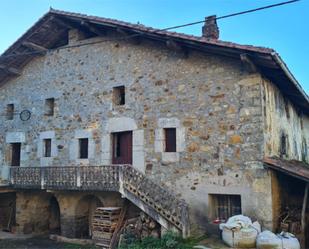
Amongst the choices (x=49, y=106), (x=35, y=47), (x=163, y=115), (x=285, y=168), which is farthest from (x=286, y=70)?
(x=35, y=47)

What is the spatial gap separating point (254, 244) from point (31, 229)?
10451 mm

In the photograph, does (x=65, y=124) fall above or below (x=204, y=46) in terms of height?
below

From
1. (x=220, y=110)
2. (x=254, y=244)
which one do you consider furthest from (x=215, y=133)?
(x=254, y=244)

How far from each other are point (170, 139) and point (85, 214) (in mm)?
5340

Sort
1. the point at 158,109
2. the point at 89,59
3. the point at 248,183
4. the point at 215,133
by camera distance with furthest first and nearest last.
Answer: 1. the point at 89,59
2. the point at 158,109
3. the point at 215,133
4. the point at 248,183

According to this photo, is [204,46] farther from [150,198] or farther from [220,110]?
[150,198]

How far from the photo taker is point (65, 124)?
14086 millimetres

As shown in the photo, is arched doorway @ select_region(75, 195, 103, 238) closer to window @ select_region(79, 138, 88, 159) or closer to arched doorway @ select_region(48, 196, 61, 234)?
window @ select_region(79, 138, 88, 159)

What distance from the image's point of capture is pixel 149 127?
1193 cm

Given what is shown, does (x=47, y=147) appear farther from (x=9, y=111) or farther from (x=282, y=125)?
(x=282, y=125)

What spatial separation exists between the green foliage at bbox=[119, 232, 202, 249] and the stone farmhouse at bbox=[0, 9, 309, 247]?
0.28 meters

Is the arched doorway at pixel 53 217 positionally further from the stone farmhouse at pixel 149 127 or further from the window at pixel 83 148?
the window at pixel 83 148

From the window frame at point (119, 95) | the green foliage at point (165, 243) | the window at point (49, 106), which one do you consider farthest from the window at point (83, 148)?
the green foliage at point (165, 243)

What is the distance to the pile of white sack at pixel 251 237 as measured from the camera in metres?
8.55
